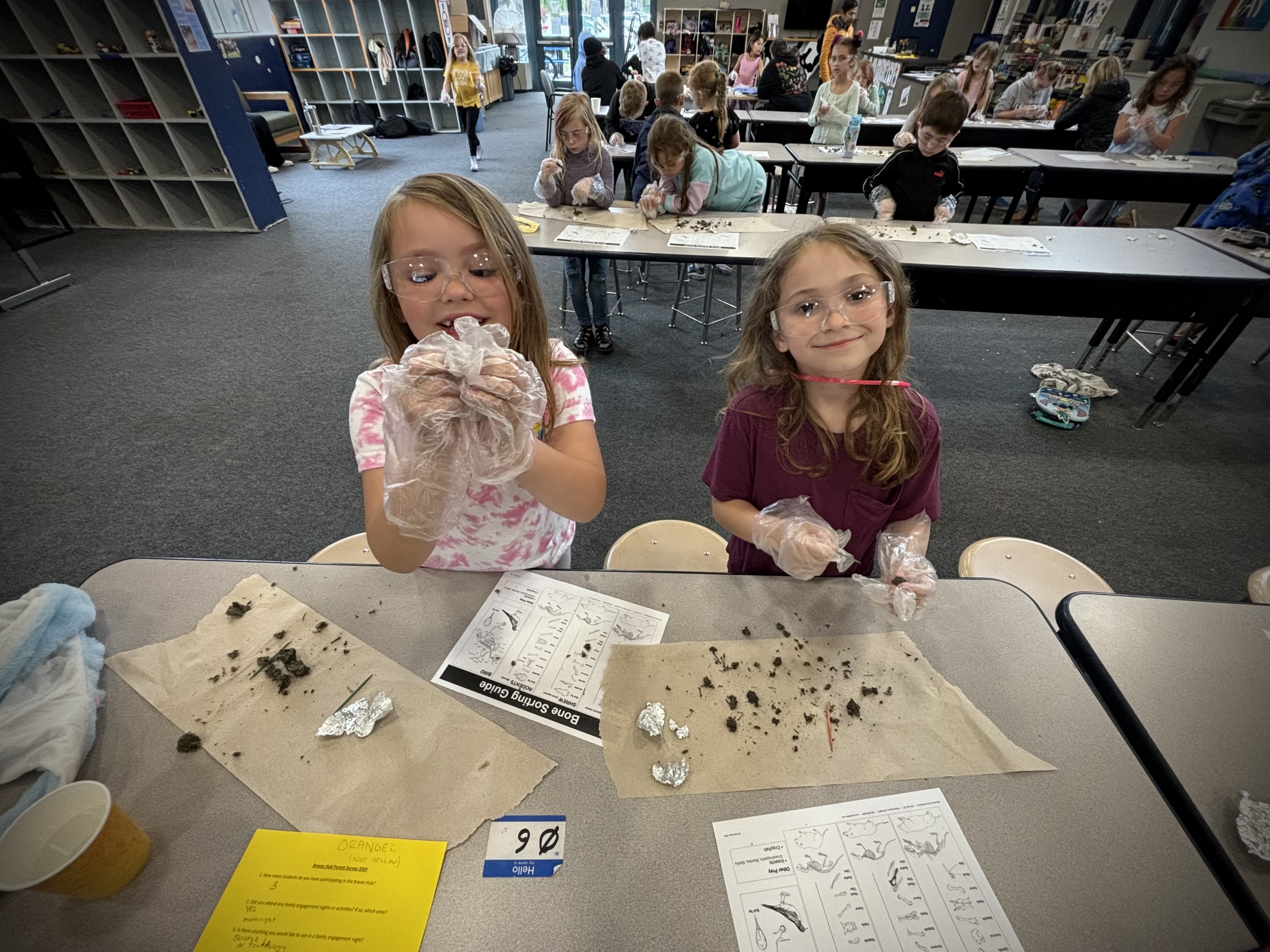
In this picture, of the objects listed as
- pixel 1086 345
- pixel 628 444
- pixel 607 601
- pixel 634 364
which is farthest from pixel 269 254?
pixel 1086 345

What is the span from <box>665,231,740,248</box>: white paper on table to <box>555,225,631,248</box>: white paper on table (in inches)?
10.3

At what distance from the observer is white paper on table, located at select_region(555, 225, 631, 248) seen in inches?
106

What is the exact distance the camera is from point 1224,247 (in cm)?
267

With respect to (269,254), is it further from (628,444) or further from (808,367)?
(808,367)

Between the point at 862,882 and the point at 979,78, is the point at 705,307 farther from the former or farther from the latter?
the point at 979,78

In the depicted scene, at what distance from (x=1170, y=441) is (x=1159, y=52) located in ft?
23.2

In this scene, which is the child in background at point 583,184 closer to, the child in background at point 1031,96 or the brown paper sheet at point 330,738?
the brown paper sheet at point 330,738

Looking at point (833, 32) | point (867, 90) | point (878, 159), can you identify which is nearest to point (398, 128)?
point (833, 32)

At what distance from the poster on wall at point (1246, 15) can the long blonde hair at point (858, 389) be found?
8.20 metres

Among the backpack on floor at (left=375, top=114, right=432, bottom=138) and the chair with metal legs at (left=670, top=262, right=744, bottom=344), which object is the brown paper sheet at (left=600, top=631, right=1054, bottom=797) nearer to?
the chair with metal legs at (left=670, top=262, right=744, bottom=344)

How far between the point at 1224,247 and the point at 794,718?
3732mm

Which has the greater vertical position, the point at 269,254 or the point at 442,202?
the point at 442,202

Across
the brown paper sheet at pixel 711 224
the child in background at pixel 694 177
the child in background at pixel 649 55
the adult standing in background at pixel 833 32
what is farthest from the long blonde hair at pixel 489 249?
the adult standing in background at pixel 833 32

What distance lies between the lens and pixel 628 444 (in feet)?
8.89
